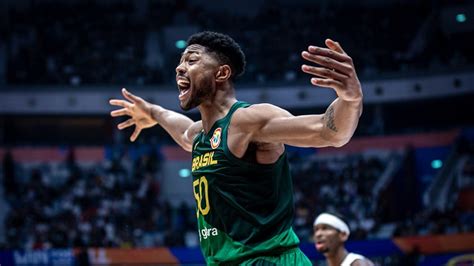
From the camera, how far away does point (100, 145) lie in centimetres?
2631

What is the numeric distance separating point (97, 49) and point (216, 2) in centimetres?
611

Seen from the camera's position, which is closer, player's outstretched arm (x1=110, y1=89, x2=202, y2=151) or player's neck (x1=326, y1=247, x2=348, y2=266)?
player's outstretched arm (x1=110, y1=89, x2=202, y2=151)

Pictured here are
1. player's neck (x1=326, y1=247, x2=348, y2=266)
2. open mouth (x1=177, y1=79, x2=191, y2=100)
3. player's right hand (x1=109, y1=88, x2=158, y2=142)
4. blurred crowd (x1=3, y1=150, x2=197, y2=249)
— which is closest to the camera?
open mouth (x1=177, y1=79, x2=191, y2=100)

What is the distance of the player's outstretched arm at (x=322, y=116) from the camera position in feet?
11.1

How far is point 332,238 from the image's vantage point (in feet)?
22.2

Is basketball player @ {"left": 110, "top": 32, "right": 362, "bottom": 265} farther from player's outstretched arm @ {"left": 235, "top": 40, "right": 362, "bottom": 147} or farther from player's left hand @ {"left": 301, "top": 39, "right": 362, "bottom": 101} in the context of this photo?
player's left hand @ {"left": 301, "top": 39, "right": 362, "bottom": 101}

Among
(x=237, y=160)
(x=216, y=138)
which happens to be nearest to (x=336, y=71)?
(x=237, y=160)

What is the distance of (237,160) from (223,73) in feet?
2.02

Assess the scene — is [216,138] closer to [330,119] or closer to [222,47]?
[222,47]

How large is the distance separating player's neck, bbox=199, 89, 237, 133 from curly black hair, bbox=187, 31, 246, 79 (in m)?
0.15

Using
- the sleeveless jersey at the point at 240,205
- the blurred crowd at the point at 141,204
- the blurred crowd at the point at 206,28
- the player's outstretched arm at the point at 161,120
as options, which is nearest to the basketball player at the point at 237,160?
the sleeveless jersey at the point at 240,205

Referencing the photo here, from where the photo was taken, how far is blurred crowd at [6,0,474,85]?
27.3 m

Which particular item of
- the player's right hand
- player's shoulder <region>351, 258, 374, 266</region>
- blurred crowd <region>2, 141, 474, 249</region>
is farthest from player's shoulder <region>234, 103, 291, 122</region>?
blurred crowd <region>2, 141, 474, 249</region>

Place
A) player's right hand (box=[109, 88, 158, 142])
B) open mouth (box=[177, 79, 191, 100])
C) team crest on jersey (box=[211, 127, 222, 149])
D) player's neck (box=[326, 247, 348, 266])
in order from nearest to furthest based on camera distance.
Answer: team crest on jersey (box=[211, 127, 222, 149]), open mouth (box=[177, 79, 191, 100]), player's right hand (box=[109, 88, 158, 142]), player's neck (box=[326, 247, 348, 266])
